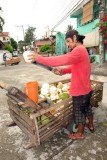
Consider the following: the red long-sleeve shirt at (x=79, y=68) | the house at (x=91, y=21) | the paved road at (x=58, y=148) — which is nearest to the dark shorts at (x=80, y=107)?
the red long-sleeve shirt at (x=79, y=68)

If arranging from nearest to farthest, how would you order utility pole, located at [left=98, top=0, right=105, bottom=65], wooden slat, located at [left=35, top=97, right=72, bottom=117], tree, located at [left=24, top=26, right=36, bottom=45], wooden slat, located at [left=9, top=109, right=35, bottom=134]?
wooden slat, located at [left=35, top=97, right=72, bottom=117] < wooden slat, located at [left=9, top=109, right=35, bottom=134] < utility pole, located at [left=98, top=0, right=105, bottom=65] < tree, located at [left=24, top=26, right=36, bottom=45]

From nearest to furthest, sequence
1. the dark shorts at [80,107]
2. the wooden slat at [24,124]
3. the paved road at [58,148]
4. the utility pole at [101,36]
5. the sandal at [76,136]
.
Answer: the wooden slat at [24,124]
the paved road at [58,148]
the dark shorts at [80,107]
the sandal at [76,136]
the utility pole at [101,36]

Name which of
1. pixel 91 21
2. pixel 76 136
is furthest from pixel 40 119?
pixel 91 21

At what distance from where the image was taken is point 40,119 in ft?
9.83

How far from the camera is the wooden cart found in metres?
2.84

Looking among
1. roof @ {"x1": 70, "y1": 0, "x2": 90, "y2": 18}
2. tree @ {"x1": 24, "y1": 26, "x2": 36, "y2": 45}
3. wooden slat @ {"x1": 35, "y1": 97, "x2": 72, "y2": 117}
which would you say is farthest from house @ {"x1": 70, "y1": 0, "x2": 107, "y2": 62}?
tree @ {"x1": 24, "y1": 26, "x2": 36, "y2": 45}

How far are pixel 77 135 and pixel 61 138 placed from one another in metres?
0.33

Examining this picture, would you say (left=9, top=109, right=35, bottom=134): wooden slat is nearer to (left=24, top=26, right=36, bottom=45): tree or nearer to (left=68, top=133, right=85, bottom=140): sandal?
(left=68, top=133, right=85, bottom=140): sandal

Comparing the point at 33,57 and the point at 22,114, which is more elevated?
the point at 33,57

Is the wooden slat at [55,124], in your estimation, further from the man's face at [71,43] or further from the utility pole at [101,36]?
the utility pole at [101,36]

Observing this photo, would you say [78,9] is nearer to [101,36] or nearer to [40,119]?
[101,36]

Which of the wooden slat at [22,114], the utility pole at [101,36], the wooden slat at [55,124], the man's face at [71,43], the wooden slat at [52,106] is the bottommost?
the wooden slat at [55,124]

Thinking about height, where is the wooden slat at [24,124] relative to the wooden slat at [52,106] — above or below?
below

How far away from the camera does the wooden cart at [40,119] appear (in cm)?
284
